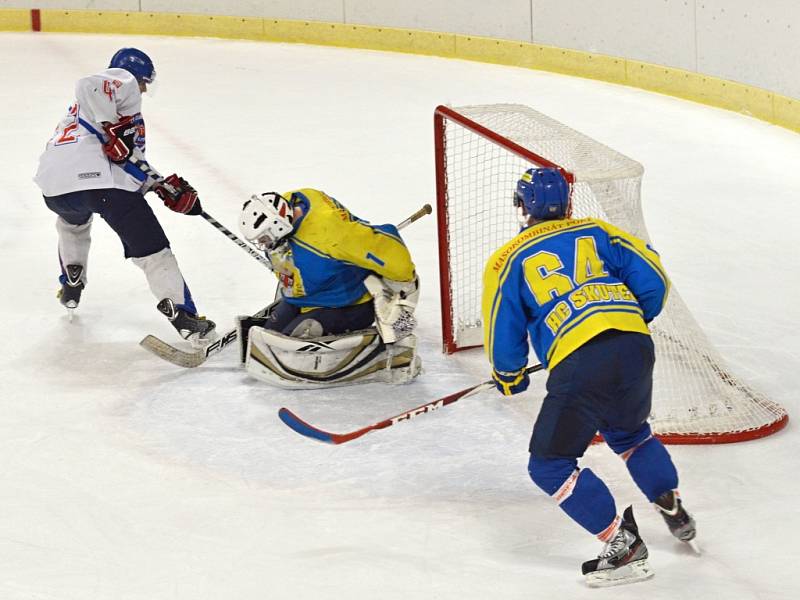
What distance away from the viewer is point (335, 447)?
12.4ft

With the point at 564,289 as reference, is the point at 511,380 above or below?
below

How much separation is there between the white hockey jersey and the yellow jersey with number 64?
187 centimetres

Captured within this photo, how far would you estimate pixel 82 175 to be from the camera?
445 cm

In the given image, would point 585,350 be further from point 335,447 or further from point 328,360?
point 328,360

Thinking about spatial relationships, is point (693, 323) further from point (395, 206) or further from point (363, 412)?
point (395, 206)

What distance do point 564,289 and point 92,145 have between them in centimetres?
215

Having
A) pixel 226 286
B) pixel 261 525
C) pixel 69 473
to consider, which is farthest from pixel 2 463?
pixel 226 286

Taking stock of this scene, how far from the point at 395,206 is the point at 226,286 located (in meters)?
1.23

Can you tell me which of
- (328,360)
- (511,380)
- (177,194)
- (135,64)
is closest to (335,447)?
(328,360)

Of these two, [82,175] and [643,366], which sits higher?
[82,175]

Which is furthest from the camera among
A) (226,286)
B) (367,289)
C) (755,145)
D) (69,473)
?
(755,145)

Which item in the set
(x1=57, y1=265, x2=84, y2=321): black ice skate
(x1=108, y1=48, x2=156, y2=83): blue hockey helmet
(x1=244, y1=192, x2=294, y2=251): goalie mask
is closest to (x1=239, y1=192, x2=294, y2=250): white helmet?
(x1=244, y1=192, x2=294, y2=251): goalie mask

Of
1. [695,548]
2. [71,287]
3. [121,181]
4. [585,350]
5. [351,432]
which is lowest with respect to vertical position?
[695,548]

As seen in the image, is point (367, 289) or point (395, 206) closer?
point (367, 289)
